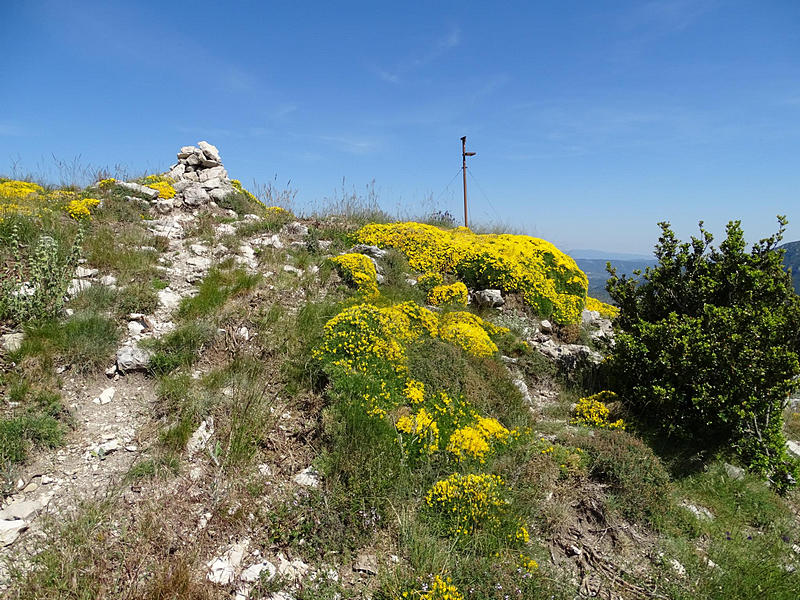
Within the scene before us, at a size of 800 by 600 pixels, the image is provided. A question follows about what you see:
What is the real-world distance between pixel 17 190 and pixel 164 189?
2959 millimetres

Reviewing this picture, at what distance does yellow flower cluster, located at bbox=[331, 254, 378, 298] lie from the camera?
8.24m

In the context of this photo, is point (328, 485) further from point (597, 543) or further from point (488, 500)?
point (597, 543)

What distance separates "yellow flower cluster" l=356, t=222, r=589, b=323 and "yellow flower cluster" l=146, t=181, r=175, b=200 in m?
5.15

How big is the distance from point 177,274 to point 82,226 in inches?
90.1

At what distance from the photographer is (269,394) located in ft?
18.6

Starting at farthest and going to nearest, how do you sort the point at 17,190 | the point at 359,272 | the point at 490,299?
the point at 17,190 < the point at 490,299 < the point at 359,272

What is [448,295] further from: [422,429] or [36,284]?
[36,284]

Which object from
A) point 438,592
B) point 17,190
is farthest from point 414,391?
point 17,190

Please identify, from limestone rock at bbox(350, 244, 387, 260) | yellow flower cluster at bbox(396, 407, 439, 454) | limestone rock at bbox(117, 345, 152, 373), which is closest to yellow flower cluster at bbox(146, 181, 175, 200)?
limestone rock at bbox(350, 244, 387, 260)

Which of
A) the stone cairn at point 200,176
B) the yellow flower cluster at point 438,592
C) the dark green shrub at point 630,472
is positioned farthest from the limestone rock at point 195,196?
the yellow flower cluster at point 438,592

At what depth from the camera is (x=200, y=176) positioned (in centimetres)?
1424

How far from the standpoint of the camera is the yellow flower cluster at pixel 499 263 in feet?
31.4

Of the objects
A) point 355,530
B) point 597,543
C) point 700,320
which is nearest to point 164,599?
point 355,530

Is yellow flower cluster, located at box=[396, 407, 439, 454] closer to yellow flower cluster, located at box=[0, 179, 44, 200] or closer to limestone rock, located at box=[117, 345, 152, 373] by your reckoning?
limestone rock, located at box=[117, 345, 152, 373]
